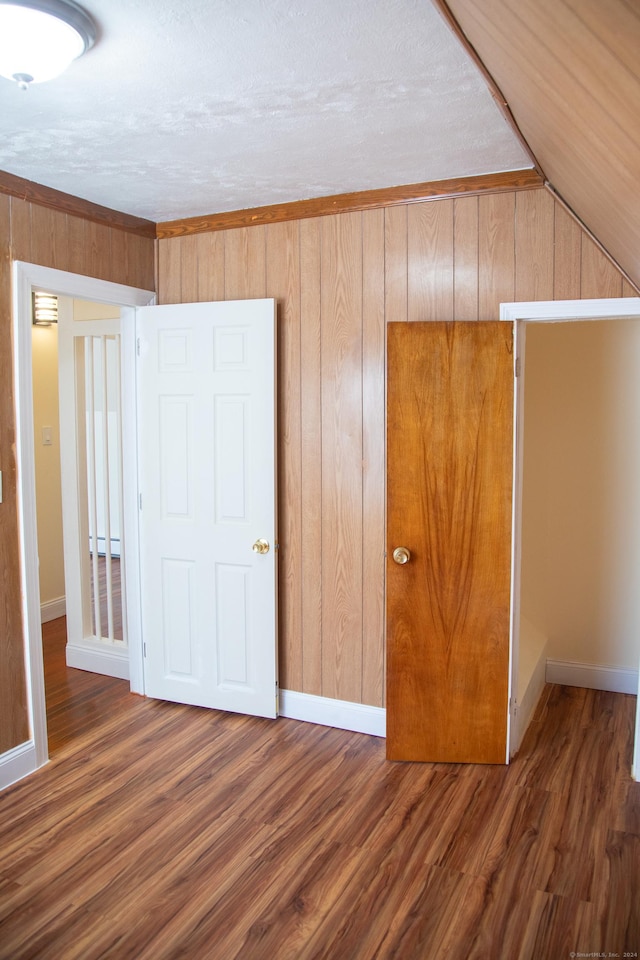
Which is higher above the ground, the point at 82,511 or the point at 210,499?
the point at 210,499

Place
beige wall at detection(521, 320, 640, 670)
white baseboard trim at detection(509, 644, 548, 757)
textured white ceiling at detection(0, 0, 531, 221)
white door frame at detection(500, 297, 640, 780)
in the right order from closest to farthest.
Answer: textured white ceiling at detection(0, 0, 531, 221)
white door frame at detection(500, 297, 640, 780)
white baseboard trim at detection(509, 644, 548, 757)
beige wall at detection(521, 320, 640, 670)

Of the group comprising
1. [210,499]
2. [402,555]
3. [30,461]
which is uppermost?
[30,461]

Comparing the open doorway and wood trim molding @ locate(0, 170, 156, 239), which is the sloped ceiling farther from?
the open doorway

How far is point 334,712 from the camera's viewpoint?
3457mm

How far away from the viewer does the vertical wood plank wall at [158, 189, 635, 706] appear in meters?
3.03

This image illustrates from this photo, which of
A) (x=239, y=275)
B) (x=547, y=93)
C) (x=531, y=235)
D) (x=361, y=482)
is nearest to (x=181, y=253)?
(x=239, y=275)

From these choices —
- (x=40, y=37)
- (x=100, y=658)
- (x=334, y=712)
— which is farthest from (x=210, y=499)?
(x=40, y=37)

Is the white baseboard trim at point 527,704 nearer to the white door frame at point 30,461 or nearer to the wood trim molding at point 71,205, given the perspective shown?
the white door frame at point 30,461

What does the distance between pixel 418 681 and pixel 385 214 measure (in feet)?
6.96

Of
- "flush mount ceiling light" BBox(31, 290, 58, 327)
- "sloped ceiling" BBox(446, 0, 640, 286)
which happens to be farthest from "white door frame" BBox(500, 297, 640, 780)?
"flush mount ceiling light" BBox(31, 290, 58, 327)

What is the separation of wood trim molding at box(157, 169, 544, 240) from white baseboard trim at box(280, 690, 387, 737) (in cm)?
237

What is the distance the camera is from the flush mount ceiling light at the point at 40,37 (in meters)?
1.65

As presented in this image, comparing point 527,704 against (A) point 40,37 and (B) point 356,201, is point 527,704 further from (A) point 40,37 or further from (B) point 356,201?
(A) point 40,37

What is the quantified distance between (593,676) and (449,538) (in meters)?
1.58
